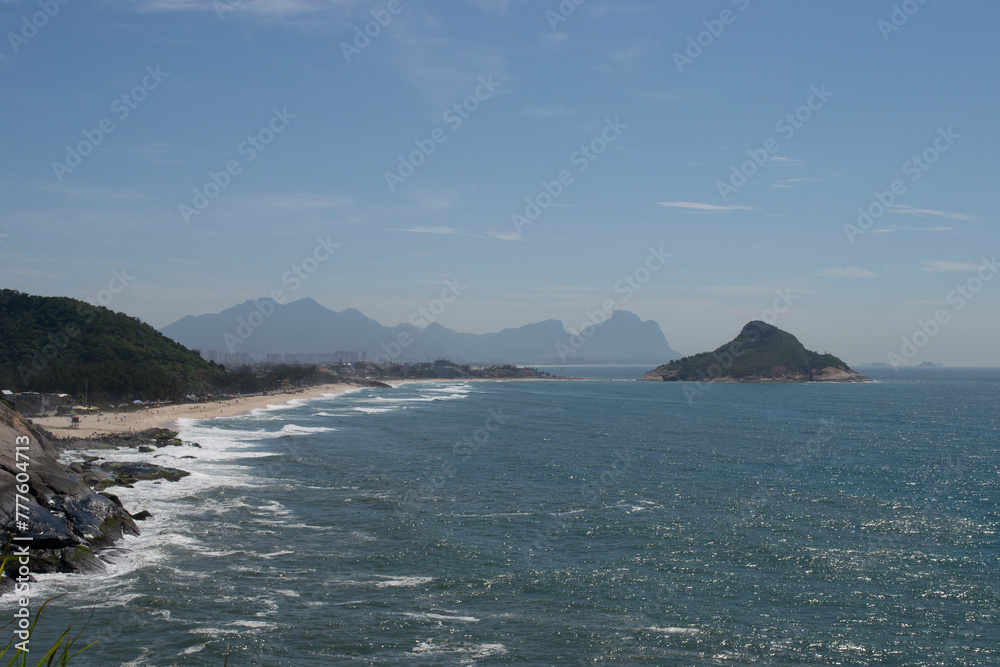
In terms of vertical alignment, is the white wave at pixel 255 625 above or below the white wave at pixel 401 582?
below

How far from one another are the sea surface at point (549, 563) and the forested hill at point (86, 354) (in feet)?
132

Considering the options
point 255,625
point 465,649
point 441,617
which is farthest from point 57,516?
point 465,649

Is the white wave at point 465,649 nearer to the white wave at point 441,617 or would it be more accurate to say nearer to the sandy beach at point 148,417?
the white wave at point 441,617

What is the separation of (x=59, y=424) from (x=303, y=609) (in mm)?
56082

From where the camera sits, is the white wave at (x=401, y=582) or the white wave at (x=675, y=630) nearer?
the white wave at (x=675, y=630)

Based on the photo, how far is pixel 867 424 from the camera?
84.9 meters

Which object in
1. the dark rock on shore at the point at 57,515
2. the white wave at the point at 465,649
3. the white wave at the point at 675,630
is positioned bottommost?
the white wave at the point at 675,630

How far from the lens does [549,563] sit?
89.0ft

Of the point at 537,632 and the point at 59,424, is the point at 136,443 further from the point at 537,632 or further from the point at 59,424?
the point at 537,632

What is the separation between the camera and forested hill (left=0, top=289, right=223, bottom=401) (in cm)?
8419

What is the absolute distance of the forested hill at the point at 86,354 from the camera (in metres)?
84.2

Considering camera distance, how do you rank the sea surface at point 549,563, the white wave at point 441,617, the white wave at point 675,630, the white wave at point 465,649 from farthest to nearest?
the white wave at point 441,617
the white wave at point 675,630
the sea surface at point 549,563
the white wave at point 465,649

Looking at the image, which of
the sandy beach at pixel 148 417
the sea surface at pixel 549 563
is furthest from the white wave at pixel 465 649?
the sandy beach at pixel 148 417

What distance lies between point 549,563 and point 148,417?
65722 millimetres
